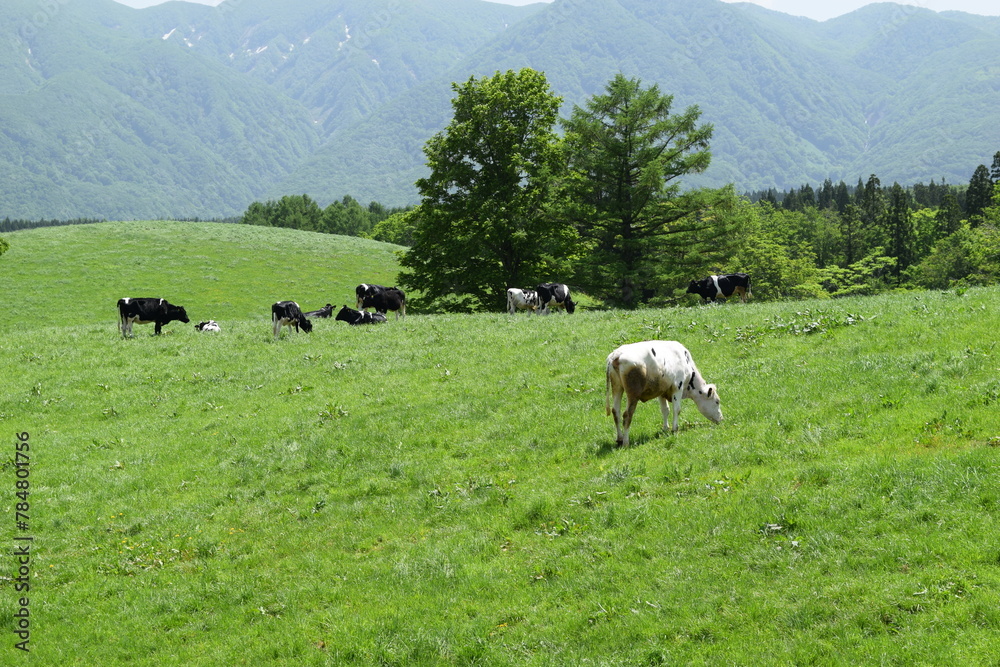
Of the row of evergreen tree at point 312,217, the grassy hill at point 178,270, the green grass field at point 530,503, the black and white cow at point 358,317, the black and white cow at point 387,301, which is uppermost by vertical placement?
the row of evergreen tree at point 312,217

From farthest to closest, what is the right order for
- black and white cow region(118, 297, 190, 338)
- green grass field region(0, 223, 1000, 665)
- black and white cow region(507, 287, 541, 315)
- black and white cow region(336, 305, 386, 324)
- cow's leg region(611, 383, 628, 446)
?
1. black and white cow region(336, 305, 386, 324)
2. black and white cow region(507, 287, 541, 315)
3. black and white cow region(118, 297, 190, 338)
4. cow's leg region(611, 383, 628, 446)
5. green grass field region(0, 223, 1000, 665)

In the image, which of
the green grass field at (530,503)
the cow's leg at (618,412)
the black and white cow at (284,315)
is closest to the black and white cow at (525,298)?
the black and white cow at (284,315)

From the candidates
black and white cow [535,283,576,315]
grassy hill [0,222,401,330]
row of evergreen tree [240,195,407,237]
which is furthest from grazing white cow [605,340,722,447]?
row of evergreen tree [240,195,407,237]

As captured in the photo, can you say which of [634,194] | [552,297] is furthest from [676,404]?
[634,194]

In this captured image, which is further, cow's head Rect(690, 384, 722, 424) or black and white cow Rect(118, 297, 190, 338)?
black and white cow Rect(118, 297, 190, 338)

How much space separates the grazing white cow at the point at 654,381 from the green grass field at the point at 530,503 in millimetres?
517

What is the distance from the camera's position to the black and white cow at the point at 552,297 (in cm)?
3709

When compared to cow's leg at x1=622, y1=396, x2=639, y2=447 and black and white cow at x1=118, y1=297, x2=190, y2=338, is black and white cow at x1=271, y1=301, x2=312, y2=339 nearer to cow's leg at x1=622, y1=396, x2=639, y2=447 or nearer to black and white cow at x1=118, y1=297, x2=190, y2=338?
black and white cow at x1=118, y1=297, x2=190, y2=338

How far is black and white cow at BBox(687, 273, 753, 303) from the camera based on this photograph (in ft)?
117

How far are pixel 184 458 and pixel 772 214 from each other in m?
148

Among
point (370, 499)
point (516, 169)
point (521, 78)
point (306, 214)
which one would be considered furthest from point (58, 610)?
point (306, 214)

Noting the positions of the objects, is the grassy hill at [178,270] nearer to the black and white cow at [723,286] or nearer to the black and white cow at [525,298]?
the black and white cow at [525,298]

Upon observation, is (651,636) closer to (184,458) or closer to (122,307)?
(184,458)

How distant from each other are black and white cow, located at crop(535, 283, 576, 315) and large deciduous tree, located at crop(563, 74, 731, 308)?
11487 millimetres
